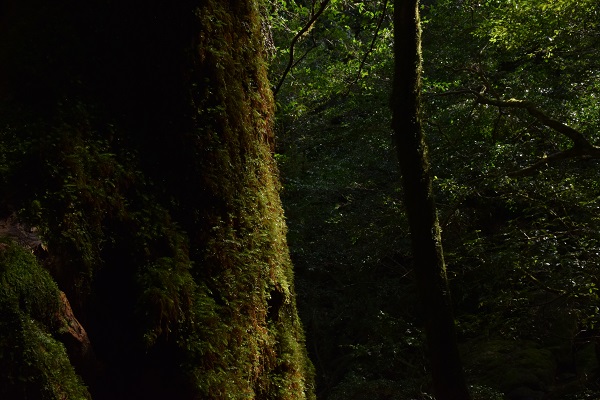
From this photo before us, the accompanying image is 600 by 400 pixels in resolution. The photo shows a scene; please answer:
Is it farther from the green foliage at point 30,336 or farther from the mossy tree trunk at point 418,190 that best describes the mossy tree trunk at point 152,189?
the mossy tree trunk at point 418,190

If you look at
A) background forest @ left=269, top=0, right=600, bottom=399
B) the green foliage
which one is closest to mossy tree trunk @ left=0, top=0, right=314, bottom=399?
the green foliage

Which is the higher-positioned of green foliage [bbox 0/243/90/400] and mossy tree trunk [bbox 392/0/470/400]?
mossy tree trunk [bbox 392/0/470/400]

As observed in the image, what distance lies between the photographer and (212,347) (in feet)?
5.88

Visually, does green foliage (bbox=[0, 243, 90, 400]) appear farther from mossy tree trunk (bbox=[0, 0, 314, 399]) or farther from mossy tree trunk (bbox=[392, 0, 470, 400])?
mossy tree trunk (bbox=[392, 0, 470, 400])

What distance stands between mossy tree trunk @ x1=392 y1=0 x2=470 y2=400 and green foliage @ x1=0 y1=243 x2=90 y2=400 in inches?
176

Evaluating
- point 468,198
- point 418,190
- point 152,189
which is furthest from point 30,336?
point 468,198

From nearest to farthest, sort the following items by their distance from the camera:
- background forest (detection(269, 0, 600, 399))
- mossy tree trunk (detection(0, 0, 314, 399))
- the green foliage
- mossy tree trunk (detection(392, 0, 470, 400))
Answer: the green foliage → mossy tree trunk (detection(0, 0, 314, 399)) → mossy tree trunk (detection(392, 0, 470, 400)) → background forest (detection(269, 0, 600, 399))

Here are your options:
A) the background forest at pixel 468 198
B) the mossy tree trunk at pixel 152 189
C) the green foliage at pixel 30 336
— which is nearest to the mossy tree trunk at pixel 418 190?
the background forest at pixel 468 198

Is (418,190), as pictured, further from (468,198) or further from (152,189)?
(152,189)

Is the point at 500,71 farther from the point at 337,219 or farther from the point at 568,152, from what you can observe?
the point at 568,152

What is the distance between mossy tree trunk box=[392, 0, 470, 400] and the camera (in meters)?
5.46

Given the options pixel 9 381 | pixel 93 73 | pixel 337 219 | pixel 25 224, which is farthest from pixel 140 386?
pixel 337 219

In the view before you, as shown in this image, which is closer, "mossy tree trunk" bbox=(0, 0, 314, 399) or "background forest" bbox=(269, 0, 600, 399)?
"mossy tree trunk" bbox=(0, 0, 314, 399)

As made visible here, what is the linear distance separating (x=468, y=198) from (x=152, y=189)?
7.51 meters
